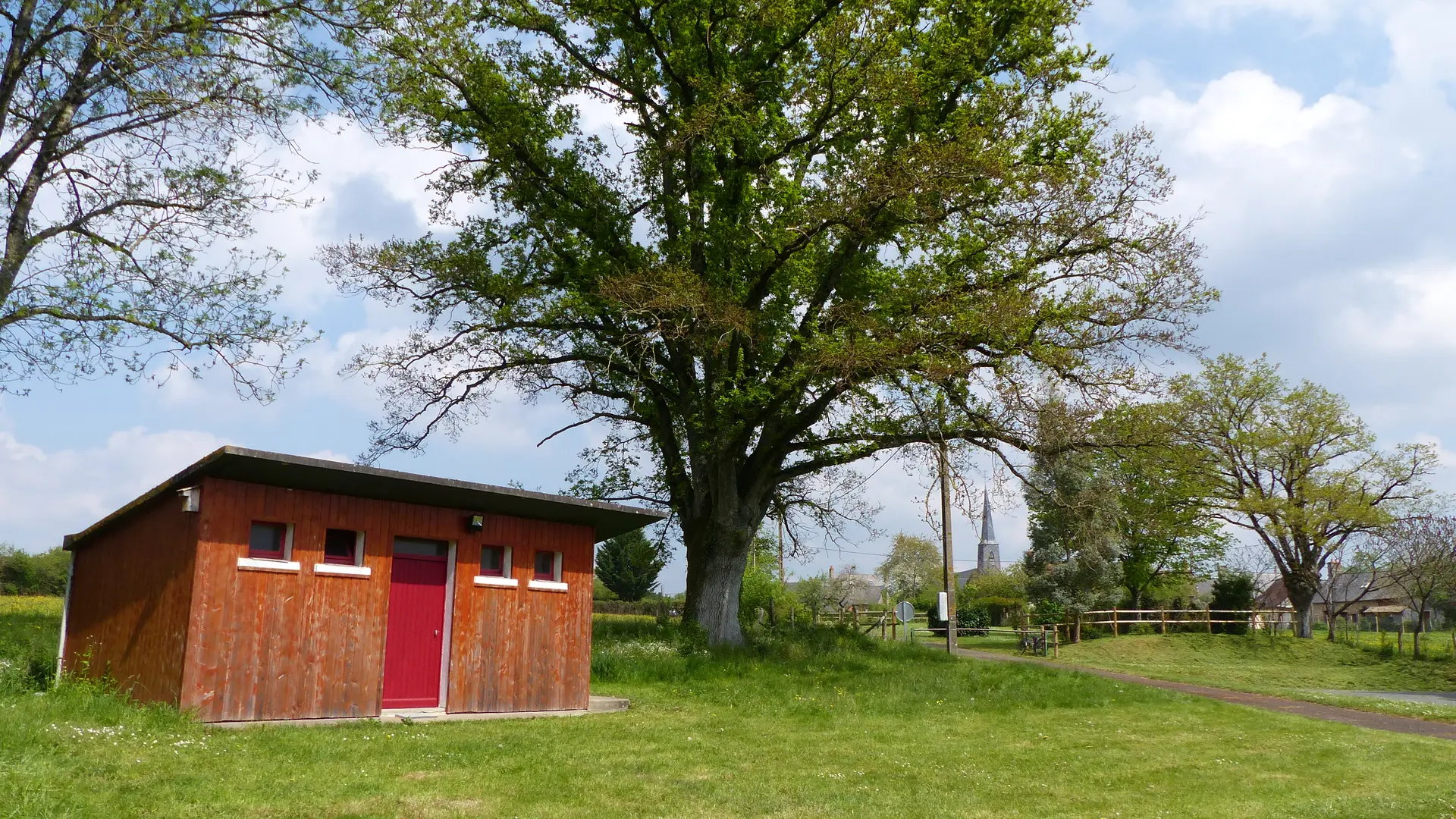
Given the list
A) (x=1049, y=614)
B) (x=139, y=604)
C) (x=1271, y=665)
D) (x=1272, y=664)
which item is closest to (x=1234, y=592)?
(x=1049, y=614)

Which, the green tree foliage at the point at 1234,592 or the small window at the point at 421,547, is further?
the green tree foliage at the point at 1234,592

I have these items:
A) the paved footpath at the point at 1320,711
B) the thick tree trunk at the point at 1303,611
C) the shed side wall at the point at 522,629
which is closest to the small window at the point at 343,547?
the shed side wall at the point at 522,629

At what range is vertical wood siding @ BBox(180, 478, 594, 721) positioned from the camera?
1209 cm

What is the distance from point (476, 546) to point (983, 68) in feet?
49.0

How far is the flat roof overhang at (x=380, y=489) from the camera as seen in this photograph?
465 inches

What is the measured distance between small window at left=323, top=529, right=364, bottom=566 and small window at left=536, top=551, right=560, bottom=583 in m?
3.22

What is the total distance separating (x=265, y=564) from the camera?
41.2 feet

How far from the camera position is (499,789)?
9.22 metres

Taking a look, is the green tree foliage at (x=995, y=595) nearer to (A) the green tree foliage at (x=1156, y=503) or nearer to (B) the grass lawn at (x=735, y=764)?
(A) the green tree foliage at (x=1156, y=503)

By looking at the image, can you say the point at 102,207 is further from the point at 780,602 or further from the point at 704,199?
the point at 780,602

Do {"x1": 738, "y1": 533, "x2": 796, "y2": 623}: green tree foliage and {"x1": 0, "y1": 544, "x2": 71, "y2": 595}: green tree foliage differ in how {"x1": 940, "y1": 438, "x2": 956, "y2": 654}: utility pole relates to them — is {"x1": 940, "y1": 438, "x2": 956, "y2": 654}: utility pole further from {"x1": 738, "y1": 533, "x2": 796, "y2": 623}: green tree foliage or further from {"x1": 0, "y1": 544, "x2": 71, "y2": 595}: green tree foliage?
{"x1": 0, "y1": 544, "x2": 71, "y2": 595}: green tree foliage

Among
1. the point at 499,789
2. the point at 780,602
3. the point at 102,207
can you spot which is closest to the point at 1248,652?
the point at 780,602

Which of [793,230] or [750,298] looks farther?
[750,298]

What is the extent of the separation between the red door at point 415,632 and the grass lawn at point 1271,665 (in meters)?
19.4
